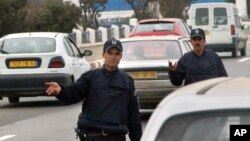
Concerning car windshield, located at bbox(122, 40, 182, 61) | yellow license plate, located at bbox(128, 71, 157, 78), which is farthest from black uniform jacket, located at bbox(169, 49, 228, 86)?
car windshield, located at bbox(122, 40, 182, 61)

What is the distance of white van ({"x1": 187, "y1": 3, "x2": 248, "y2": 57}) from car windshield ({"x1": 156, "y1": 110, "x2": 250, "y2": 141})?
31577 millimetres

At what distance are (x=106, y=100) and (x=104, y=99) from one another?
0.06ft

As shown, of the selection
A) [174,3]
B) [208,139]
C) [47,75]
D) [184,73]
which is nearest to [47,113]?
[47,75]

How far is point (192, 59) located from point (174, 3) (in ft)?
178

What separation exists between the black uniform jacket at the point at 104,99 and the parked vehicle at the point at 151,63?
711 centimetres

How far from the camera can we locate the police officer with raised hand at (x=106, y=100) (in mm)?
6082

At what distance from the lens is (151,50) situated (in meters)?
14.2

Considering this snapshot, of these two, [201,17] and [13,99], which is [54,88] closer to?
[13,99]

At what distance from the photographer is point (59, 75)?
16.8m

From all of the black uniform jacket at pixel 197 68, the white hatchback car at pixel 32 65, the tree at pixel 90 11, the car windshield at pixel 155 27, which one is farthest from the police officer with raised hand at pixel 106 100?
the tree at pixel 90 11

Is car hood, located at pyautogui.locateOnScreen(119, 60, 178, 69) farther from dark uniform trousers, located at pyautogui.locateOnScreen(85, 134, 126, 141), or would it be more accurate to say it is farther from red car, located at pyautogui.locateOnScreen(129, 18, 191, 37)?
red car, located at pyautogui.locateOnScreen(129, 18, 191, 37)

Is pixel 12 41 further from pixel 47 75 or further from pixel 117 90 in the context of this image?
pixel 117 90

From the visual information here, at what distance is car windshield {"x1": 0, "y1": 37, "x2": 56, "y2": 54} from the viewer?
16922 millimetres

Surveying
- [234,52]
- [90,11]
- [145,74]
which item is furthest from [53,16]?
[145,74]
